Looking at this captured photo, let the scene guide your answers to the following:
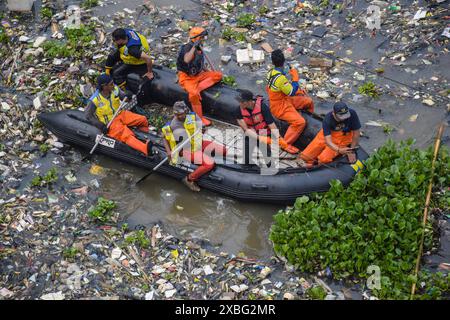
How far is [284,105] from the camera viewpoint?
8930mm

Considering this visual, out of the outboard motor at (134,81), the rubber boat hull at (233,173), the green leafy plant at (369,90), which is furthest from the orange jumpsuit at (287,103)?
the outboard motor at (134,81)

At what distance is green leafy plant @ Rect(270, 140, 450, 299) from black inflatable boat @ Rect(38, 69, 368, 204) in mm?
234

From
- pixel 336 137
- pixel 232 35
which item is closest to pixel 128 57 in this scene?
pixel 232 35

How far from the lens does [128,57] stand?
32.8 feet

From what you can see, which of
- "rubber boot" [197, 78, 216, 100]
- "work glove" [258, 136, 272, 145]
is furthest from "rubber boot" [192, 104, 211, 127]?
"work glove" [258, 136, 272, 145]

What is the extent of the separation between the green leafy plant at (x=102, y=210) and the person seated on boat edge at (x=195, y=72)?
210 centimetres

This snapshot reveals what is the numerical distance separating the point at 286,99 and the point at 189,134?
5.11 ft

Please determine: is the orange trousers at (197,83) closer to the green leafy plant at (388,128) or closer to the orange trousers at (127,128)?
the orange trousers at (127,128)

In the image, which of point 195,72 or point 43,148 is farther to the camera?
point 43,148

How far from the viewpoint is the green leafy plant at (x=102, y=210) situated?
28.0ft

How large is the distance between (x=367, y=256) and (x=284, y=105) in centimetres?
266

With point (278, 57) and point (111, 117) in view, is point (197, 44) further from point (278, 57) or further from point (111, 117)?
point (111, 117)

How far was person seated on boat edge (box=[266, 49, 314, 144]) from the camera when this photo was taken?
871cm
